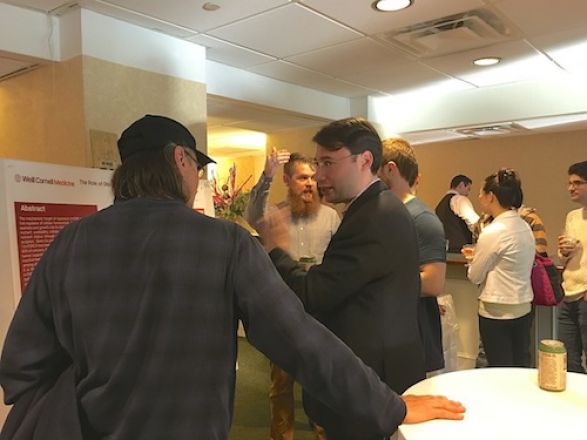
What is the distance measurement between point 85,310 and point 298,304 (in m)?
0.38

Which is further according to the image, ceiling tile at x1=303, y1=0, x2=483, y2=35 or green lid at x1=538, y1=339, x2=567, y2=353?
ceiling tile at x1=303, y1=0, x2=483, y2=35

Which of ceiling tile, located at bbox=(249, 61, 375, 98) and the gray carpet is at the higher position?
ceiling tile, located at bbox=(249, 61, 375, 98)

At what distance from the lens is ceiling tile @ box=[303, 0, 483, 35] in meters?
2.47

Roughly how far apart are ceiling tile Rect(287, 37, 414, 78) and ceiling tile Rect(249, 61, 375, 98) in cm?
11

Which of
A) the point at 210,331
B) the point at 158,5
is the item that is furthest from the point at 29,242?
the point at 210,331

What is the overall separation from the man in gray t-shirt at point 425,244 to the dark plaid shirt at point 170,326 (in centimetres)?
107

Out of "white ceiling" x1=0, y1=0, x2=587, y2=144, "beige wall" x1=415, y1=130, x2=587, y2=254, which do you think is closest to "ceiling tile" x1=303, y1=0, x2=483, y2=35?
"white ceiling" x1=0, y1=0, x2=587, y2=144

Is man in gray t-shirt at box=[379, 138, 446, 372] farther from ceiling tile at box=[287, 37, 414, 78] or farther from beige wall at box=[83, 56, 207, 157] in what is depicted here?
beige wall at box=[83, 56, 207, 157]

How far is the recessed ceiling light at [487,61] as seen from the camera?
3.46m

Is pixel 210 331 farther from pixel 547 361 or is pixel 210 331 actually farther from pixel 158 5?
pixel 158 5

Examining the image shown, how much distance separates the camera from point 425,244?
83.4 inches

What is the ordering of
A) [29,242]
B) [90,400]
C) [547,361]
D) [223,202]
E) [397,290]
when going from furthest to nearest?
[223,202] < [29,242] < [397,290] < [547,361] < [90,400]

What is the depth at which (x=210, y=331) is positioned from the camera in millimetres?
964

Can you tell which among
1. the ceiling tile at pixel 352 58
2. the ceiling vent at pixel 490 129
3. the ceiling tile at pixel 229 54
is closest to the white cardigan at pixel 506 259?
the ceiling tile at pixel 352 58
